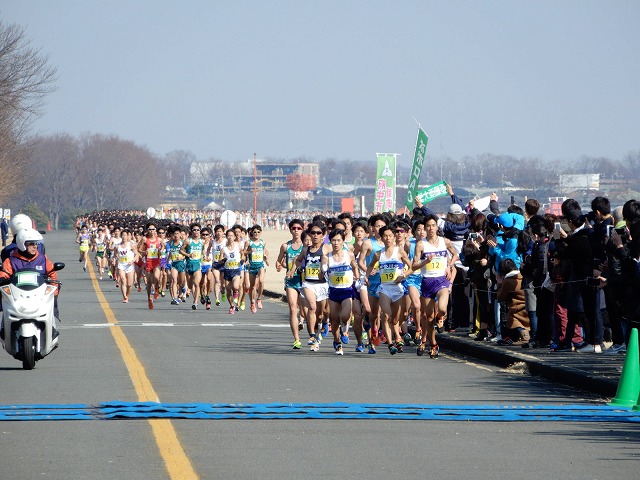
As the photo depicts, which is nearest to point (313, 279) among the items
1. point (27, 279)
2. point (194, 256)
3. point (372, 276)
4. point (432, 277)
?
point (372, 276)

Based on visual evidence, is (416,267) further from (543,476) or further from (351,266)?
(543,476)

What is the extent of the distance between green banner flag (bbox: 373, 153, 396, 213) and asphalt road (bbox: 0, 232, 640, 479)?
14870 mm

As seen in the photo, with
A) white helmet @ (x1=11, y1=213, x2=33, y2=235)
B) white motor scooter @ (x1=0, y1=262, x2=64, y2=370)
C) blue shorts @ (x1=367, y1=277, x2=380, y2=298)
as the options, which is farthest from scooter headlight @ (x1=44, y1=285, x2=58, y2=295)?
blue shorts @ (x1=367, y1=277, x2=380, y2=298)

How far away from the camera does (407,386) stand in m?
14.5

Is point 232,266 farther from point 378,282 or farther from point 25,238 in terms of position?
point 25,238

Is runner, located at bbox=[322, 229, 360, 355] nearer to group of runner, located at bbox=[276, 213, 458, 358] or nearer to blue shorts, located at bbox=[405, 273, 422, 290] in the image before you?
group of runner, located at bbox=[276, 213, 458, 358]

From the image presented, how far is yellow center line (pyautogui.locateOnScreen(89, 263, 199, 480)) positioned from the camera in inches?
361

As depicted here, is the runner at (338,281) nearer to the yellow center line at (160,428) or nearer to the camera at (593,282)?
the yellow center line at (160,428)

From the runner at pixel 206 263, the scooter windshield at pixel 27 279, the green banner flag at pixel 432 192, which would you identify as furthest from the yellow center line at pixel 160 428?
the green banner flag at pixel 432 192

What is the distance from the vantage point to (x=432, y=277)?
60.2 ft

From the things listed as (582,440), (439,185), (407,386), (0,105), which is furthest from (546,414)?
(0,105)

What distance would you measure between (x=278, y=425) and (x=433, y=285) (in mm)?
7282

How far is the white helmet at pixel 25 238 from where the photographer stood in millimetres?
16578

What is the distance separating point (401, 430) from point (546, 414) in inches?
66.3
